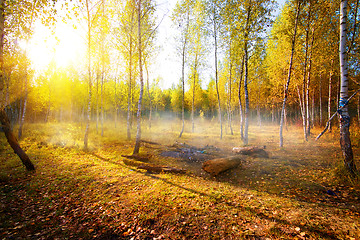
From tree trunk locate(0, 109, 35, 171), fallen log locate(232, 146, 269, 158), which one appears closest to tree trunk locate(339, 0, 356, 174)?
fallen log locate(232, 146, 269, 158)

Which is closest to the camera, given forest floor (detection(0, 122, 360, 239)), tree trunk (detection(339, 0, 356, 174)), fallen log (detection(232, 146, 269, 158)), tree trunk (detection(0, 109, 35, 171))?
forest floor (detection(0, 122, 360, 239))

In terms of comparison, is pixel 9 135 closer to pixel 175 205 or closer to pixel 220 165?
pixel 175 205

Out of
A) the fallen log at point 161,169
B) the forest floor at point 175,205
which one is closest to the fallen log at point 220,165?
the forest floor at point 175,205

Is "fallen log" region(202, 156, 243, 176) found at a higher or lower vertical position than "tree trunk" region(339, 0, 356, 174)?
lower

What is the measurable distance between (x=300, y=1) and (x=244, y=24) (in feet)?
13.2

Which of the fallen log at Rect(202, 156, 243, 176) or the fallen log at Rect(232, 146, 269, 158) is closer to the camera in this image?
the fallen log at Rect(202, 156, 243, 176)

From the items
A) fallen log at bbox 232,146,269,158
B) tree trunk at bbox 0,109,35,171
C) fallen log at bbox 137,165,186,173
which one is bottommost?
fallen log at bbox 137,165,186,173

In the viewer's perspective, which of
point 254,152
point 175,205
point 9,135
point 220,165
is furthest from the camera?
point 254,152

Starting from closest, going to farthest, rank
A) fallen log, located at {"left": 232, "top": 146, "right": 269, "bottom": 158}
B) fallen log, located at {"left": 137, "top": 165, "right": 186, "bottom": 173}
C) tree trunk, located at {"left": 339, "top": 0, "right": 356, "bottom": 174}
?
tree trunk, located at {"left": 339, "top": 0, "right": 356, "bottom": 174}, fallen log, located at {"left": 137, "top": 165, "right": 186, "bottom": 173}, fallen log, located at {"left": 232, "top": 146, "right": 269, "bottom": 158}

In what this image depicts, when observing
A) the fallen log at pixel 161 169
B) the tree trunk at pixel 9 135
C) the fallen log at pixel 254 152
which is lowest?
the fallen log at pixel 161 169

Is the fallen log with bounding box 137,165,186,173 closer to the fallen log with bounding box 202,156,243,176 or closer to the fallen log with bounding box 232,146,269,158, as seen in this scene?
the fallen log with bounding box 202,156,243,176

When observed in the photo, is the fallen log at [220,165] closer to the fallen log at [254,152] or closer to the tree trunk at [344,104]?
the fallen log at [254,152]

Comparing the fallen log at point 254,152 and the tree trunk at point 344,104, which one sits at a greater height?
the tree trunk at point 344,104

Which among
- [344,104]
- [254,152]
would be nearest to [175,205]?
[344,104]
